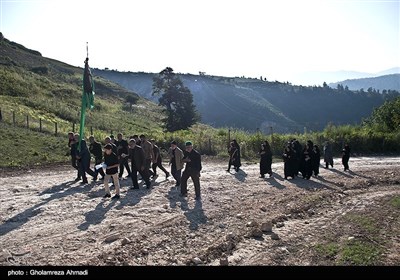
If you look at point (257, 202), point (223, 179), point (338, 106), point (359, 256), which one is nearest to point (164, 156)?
point (223, 179)

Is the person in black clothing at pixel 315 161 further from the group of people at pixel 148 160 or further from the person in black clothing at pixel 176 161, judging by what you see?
the person in black clothing at pixel 176 161

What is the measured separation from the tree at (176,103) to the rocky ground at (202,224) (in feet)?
111

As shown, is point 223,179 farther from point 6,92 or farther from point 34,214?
point 6,92

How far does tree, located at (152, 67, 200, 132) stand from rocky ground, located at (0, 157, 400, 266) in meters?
33.9

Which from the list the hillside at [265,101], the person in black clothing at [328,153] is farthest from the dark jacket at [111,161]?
the hillside at [265,101]

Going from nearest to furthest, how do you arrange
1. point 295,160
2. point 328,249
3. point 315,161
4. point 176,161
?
1. point 328,249
2. point 176,161
3. point 295,160
4. point 315,161

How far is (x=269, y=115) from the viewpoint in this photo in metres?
140

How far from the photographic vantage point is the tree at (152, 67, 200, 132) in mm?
50156

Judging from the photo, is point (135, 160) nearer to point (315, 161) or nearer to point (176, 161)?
point (176, 161)

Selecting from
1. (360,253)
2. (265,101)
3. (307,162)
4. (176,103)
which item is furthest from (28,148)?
(265,101)

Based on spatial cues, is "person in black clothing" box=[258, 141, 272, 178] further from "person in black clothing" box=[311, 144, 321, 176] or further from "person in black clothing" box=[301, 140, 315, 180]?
"person in black clothing" box=[311, 144, 321, 176]

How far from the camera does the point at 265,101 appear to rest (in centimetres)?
16362

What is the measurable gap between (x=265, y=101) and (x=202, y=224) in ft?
515
